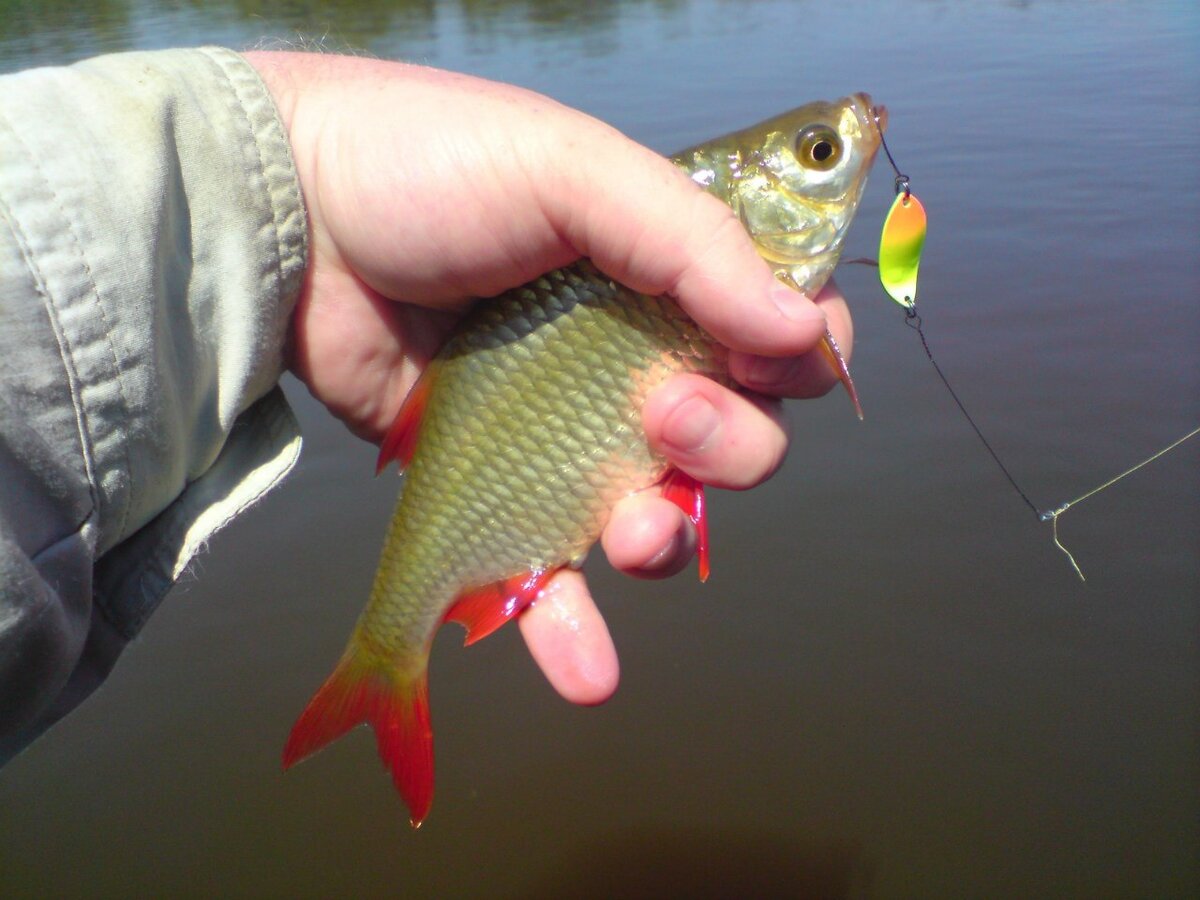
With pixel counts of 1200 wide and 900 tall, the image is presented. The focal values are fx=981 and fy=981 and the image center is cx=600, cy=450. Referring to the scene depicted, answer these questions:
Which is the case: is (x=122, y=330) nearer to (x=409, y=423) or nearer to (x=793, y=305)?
(x=409, y=423)

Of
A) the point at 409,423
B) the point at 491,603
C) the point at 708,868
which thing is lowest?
the point at 708,868

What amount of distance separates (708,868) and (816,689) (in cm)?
99

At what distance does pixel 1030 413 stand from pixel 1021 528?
963mm

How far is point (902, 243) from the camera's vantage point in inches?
96.0

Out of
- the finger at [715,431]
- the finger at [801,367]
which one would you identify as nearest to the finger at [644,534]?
the finger at [715,431]

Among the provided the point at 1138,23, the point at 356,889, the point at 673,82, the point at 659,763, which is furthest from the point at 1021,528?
the point at 1138,23

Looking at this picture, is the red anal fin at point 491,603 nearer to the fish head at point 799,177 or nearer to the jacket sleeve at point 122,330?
the jacket sleeve at point 122,330

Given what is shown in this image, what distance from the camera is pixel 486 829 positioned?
151 inches

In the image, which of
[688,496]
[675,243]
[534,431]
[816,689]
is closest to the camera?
[675,243]

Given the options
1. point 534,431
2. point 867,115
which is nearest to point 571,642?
point 534,431

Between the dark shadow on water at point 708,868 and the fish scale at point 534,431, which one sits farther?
the dark shadow on water at point 708,868

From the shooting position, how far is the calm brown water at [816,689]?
145 inches

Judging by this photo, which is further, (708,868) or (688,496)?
(708,868)

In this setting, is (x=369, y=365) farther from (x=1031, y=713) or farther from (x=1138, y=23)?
(x=1138, y=23)
